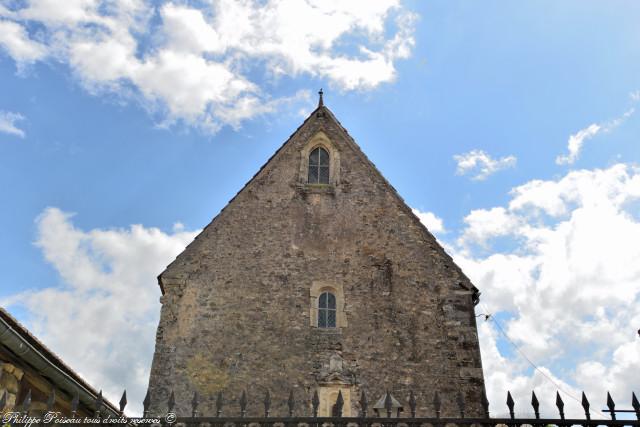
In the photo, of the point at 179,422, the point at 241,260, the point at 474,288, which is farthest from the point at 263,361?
the point at 179,422

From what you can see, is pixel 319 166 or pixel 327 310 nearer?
pixel 327 310

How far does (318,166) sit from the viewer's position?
Result: 53.6 ft

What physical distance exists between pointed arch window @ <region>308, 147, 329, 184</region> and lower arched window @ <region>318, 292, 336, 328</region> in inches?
138

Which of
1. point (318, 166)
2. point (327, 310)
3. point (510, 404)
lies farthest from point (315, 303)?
point (510, 404)

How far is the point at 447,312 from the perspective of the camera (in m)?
13.9

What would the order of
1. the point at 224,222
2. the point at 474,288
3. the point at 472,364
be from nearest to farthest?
the point at 472,364, the point at 474,288, the point at 224,222

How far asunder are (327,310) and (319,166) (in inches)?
174

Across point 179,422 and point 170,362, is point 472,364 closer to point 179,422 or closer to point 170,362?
point 170,362

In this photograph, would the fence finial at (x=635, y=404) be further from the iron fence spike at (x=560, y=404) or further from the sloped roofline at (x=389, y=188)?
the sloped roofline at (x=389, y=188)

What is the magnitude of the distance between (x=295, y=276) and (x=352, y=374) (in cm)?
287

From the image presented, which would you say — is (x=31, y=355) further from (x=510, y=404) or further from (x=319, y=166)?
(x=319, y=166)

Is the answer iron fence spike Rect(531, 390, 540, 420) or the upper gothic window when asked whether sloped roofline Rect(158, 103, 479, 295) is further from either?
iron fence spike Rect(531, 390, 540, 420)

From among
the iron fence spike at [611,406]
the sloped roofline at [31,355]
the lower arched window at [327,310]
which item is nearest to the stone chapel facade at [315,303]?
the lower arched window at [327,310]

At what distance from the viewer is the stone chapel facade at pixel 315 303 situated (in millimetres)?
12969
